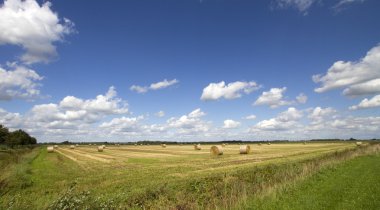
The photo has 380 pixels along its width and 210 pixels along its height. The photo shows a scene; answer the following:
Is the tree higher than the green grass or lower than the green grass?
higher

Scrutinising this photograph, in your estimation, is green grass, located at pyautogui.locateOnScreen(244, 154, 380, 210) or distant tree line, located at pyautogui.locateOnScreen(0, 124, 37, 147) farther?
distant tree line, located at pyautogui.locateOnScreen(0, 124, 37, 147)

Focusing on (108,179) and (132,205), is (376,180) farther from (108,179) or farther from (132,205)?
(108,179)

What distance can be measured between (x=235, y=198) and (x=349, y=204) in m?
4.20

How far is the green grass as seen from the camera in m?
13.4

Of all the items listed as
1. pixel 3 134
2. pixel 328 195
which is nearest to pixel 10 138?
pixel 3 134

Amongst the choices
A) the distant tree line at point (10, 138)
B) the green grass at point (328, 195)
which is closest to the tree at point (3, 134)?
the distant tree line at point (10, 138)

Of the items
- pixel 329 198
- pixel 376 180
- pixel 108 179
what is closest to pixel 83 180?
pixel 108 179

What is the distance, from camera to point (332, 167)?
26562 millimetres

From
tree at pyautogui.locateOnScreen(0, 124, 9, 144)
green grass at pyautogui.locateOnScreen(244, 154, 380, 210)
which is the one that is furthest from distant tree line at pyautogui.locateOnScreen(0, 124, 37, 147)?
green grass at pyautogui.locateOnScreen(244, 154, 380, 210)

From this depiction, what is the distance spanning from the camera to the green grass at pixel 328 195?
1341 centimetres

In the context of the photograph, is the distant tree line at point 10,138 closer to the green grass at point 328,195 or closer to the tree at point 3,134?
the tree at point 3,134

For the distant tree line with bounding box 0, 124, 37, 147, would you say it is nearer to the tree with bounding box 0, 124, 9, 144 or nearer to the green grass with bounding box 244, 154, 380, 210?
the tree with bounding box 0, 124, 9, 144

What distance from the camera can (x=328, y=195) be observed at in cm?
1541

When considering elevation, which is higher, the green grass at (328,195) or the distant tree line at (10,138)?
the distant tree line at (10,138)
